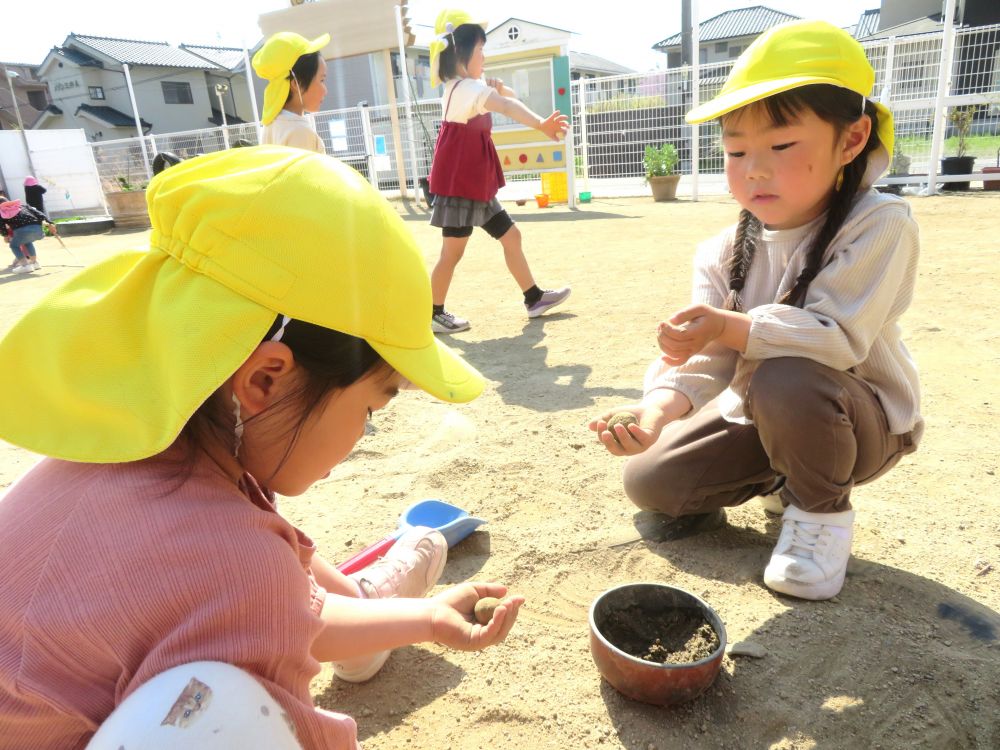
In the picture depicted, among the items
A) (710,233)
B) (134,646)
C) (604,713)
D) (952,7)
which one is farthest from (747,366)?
(952,7)

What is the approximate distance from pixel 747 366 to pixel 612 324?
7.36ft

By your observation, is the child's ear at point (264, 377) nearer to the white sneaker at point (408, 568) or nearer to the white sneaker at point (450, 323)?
the white sneaker at point (408, 568)

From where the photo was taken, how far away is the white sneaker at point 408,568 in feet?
5.26

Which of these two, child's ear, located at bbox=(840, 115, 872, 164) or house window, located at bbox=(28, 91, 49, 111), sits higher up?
house window, located at bbox=(28, 91, 49, 111)

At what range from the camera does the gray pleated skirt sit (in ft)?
13.6

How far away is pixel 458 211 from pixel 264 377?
11.0 ft

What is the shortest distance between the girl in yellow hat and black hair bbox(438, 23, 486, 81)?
2.59 m

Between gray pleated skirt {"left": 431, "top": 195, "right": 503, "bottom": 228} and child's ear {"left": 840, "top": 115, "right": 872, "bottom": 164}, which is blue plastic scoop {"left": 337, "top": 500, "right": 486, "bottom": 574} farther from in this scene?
gray pleated skirt {"left": 431, "top": 195, "right": 503, "bottom": 228}

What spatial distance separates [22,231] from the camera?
855cm

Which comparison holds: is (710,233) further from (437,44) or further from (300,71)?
(300,71)

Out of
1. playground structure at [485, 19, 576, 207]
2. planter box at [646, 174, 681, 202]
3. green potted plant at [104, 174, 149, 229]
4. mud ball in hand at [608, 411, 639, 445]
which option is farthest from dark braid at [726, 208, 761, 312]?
green potted plant at [104, 174, 149, 229]

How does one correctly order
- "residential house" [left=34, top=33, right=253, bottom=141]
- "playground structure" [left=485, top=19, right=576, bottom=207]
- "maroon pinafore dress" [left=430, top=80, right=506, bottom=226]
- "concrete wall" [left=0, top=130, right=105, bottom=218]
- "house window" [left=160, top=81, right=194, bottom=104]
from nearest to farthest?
1. "maroon pinafore dress" [left=430, top=80, right=506, bottom=226]
2. "playground structure" [left=485, top=19, right=576, bottom=207]
3. "concrete wall" [left=0, top=130, right=105, bottom=218]
4. "residential house" [left=34, top=33, right=253, bottom=141]
5. "house window" [left=160, top=81, right=194, bottom=104]

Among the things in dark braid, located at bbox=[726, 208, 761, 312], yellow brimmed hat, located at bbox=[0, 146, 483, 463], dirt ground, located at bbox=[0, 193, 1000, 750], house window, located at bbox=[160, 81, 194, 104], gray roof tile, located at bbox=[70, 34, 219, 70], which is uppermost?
gray roof tile, located at bbox=[70, 34, 219, 70]

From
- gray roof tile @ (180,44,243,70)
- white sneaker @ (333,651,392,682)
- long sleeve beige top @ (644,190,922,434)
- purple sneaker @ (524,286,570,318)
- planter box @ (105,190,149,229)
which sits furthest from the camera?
gray roof tile @ (180,44,243,70)
